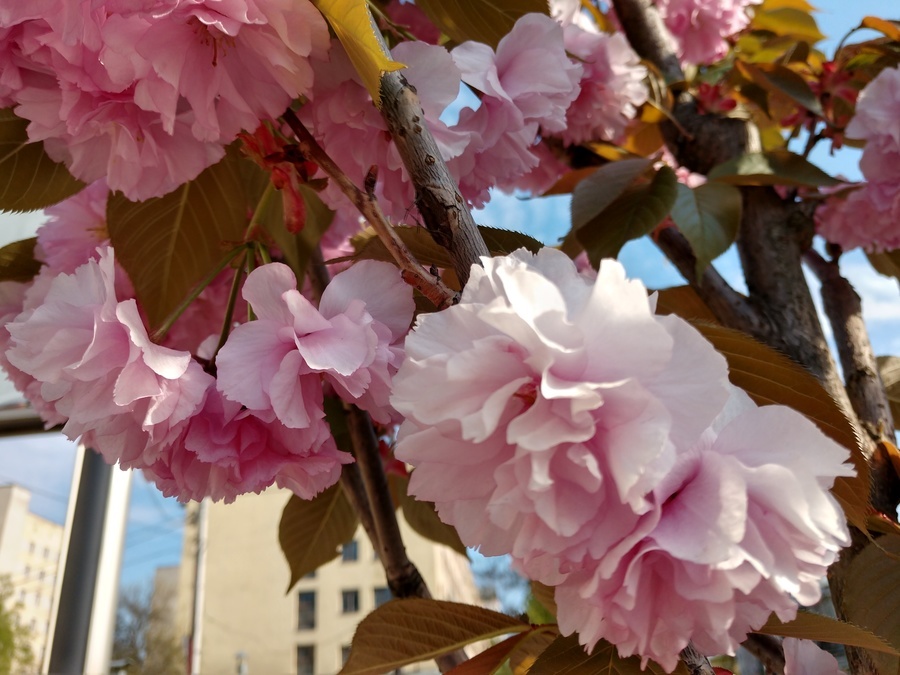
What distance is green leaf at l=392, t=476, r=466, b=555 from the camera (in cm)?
72

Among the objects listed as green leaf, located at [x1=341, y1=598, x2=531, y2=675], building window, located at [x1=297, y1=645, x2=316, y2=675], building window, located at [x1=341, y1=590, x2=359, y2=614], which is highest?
building window, located at [x1=341, y1=590, x2=359, y2=614]

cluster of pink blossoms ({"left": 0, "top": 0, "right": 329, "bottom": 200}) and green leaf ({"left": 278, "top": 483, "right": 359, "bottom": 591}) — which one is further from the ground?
cluster of pink blossoms ({"left": 0, "top": 0, "right": 329, "bottom": 200})

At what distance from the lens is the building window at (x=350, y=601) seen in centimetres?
952

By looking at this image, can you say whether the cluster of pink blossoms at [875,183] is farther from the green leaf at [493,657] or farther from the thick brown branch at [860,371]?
the green leaf at [493,657]

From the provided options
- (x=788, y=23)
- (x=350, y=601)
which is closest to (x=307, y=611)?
(x=350, y=601)

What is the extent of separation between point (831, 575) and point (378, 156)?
Answer: 0.33m

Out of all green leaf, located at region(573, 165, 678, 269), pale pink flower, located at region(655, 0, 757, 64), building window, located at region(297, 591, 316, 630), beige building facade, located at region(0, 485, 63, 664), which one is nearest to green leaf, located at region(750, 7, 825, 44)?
pale pink flower, located at region(655, 0, 757, 64)

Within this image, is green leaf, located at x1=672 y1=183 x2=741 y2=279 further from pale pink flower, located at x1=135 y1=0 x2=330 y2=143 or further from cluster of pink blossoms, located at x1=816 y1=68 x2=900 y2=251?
pale pink flower, located at x1=135 y1=0 x2=330 y2=143

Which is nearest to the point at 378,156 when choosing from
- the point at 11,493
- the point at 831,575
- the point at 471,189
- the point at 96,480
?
the point at 471,189

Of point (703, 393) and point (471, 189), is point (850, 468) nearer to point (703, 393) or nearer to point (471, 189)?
point (703, 393)

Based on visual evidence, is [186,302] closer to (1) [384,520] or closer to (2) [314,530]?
(1) [384,520]

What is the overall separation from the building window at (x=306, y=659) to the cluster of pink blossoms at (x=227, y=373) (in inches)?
394

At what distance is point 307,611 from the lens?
32.7 feet

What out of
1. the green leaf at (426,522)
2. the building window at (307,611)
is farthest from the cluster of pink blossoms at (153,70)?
the building window at (307,611)
